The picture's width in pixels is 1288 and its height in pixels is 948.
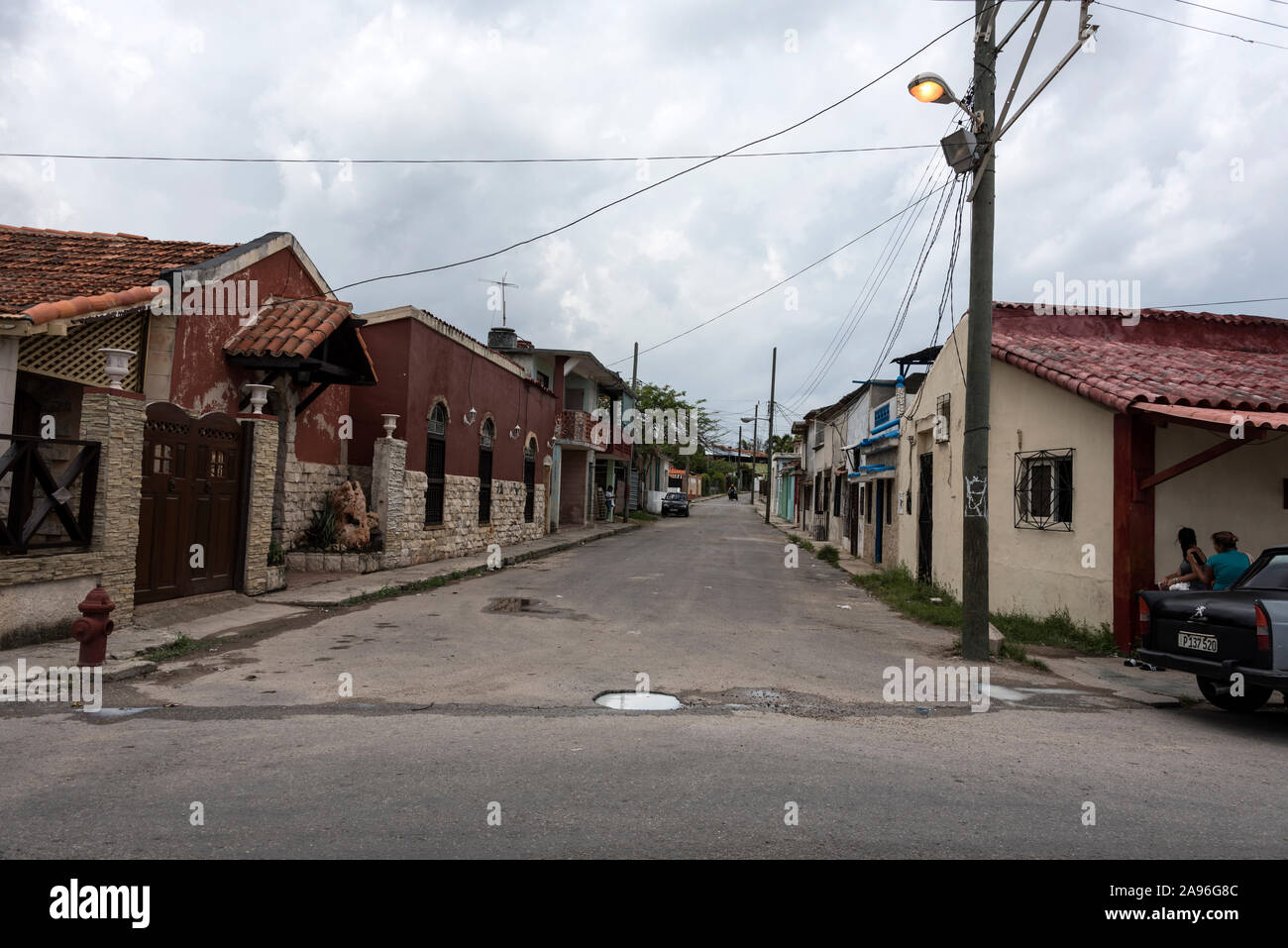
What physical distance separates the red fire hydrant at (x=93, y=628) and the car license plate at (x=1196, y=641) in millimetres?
9006

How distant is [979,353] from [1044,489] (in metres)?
3.21

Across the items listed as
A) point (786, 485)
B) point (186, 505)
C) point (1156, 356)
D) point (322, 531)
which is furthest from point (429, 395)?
point (786, 485)

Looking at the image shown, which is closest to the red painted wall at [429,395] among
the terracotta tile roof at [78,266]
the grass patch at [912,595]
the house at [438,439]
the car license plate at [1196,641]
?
the house at [438,439]

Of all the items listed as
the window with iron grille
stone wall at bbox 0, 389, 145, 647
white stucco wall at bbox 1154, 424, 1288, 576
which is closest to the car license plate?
white stucco wall at bbox 1154, 424, 1288, 576

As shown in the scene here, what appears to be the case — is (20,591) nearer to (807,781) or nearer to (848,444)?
(807,781)

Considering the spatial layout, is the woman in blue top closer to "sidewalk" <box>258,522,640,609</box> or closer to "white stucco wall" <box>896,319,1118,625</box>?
"white stucco wall" <box>896,319,1118,625</box>

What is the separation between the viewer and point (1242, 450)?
1027cm

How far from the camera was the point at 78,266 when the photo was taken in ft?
37.2

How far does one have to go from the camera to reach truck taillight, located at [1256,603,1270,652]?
6.09 metres

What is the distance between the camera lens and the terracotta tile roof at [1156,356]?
9727 mm

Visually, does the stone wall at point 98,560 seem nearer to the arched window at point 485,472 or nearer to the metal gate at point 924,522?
the arched window at point 485,472

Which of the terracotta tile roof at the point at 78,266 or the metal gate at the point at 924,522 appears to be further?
the metal gate at the point at 924,522
